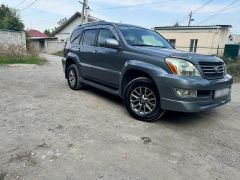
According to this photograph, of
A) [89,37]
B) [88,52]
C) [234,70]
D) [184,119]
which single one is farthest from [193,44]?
[184,119]

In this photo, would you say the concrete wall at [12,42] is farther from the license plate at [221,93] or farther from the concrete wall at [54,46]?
the concrete wall at [54,46]

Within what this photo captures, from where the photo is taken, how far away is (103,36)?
554 centimetres

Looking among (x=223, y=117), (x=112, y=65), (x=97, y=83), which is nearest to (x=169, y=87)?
(x=112, y=65)

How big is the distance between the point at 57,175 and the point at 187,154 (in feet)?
5.83

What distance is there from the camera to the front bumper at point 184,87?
384 centimetres

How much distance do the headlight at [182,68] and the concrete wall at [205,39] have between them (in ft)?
58.9

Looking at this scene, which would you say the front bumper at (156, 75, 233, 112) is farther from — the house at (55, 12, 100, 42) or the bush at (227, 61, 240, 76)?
the house at (55, 12, 100, 42)

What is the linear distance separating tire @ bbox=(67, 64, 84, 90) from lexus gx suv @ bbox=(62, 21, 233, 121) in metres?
0.59

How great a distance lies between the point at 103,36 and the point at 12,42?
15.7m

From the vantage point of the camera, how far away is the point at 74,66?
667 cm

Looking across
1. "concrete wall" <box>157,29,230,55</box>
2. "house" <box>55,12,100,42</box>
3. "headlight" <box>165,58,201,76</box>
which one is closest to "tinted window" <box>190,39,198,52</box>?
"concrete wall" <box>157,29,230,55</box>

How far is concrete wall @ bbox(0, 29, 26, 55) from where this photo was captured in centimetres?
1633

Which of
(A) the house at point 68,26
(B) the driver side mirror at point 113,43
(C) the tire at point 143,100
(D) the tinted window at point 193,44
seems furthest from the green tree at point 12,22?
(C) the tire at point 143,100

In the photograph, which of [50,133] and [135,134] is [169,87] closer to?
[135,134]
